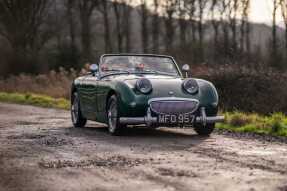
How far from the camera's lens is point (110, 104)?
11930 millimetres

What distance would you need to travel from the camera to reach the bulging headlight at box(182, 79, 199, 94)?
11406 millimetres

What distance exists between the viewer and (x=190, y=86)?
1145 cm

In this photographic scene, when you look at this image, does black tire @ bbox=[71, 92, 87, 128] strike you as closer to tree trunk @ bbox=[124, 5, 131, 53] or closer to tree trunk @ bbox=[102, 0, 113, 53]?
tree trunk @ bbox=[102, 0, 113, 53]

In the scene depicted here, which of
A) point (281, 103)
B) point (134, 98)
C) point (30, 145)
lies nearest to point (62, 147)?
point (30, 145)

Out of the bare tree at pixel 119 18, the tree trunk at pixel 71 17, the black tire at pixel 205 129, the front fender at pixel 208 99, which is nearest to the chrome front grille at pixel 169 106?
the front fender at pixel 208 99

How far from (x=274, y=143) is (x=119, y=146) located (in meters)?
2.33

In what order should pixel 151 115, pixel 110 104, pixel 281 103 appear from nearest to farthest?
pixel 151 115, pixel 110 104, pixel 281 103

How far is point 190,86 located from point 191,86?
0.05ft

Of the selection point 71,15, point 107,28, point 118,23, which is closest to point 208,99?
point 71,15

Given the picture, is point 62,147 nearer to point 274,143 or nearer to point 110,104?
point 110,104

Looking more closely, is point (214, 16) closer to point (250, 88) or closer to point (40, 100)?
point (40, 100)

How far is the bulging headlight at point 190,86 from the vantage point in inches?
449

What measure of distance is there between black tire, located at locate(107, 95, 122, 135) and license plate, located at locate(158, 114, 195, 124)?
30.1 inches

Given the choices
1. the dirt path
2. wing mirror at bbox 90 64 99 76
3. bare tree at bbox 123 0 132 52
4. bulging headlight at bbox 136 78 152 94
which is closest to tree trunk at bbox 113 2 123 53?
bare tree at bbox 123 0 132 52
